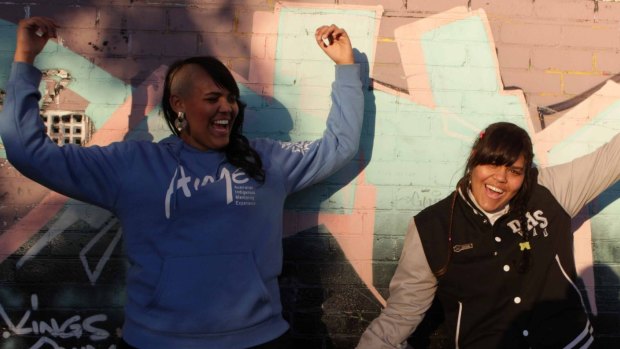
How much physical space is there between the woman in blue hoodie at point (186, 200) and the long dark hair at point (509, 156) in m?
0.84

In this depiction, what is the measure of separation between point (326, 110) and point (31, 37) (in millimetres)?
→ 1460

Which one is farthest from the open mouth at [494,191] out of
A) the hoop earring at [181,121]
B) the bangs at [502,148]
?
the hoop earring at [181,121]

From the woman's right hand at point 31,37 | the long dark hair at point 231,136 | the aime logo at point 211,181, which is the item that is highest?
the woman's right hand at point 31,37

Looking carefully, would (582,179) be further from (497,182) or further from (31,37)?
(31,37)

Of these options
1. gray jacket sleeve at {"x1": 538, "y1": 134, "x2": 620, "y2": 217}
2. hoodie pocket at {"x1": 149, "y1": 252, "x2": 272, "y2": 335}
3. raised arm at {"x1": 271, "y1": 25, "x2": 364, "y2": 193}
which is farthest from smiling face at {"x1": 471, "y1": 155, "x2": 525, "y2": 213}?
hoodie pocket at {"x1": 149, "y1": 252, "x2": 272, "y2": 335}

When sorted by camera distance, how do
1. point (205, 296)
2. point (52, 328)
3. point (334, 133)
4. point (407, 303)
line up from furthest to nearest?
point (52, 328) → point (334, 133) → point (407, 303) → point (205, 296)

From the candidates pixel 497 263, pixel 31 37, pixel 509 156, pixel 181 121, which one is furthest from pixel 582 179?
pixel 31 37

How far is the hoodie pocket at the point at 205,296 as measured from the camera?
8.51 feet

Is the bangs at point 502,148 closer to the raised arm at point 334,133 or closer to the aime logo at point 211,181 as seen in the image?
the raised arm at point 334,133

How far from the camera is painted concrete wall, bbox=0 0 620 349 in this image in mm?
3328

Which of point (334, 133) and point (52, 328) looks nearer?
point (334, 133)

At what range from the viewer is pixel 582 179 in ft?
9.73

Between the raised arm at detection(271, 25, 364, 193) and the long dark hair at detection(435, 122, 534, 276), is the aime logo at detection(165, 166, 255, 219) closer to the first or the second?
the raised arm at detection(271, 25, 364, 193)

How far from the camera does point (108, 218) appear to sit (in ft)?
11.0
